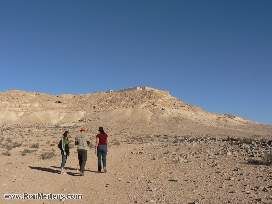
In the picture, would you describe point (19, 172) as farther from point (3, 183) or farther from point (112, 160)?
point (112, 160)

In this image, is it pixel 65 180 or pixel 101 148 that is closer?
pixel 65 180

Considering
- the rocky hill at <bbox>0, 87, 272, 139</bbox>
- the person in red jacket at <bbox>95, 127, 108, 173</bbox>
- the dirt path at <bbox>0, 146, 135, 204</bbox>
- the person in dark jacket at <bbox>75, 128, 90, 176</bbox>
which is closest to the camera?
the dirt path at <bbox>0, 146, 135, 204</bbox>

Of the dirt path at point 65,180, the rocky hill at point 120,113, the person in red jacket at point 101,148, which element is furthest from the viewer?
the rocky hill at point 120,113

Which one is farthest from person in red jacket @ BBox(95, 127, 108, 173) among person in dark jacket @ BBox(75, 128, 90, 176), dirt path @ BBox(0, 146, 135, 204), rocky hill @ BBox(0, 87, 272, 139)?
rocky hill @ BBox(0, 87, 272, 139)

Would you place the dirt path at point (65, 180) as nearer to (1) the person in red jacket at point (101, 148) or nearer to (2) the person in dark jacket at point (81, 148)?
(1) the person in red jacket at point (101, 148)

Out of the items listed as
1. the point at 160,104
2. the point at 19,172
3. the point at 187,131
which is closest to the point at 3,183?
the point at 19,172

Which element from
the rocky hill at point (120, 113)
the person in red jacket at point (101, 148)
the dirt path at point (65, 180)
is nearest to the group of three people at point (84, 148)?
the person in red jacket at point (101, 148)

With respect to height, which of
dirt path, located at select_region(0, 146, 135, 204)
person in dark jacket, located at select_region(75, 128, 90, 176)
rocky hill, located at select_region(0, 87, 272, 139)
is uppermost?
rocky hill, located at select_region(0, 87, 272, 139)

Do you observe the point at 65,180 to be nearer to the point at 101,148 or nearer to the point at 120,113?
the point at 101,148

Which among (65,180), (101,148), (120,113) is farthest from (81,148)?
(120,113)

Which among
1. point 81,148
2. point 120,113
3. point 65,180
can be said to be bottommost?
point 65,180

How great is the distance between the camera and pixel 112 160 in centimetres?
2127

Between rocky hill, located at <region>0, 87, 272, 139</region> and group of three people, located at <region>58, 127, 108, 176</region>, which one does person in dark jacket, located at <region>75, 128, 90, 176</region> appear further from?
rocky hill, located at <region>0, 87, 272, 139</region>

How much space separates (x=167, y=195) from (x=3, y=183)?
5250 mm
